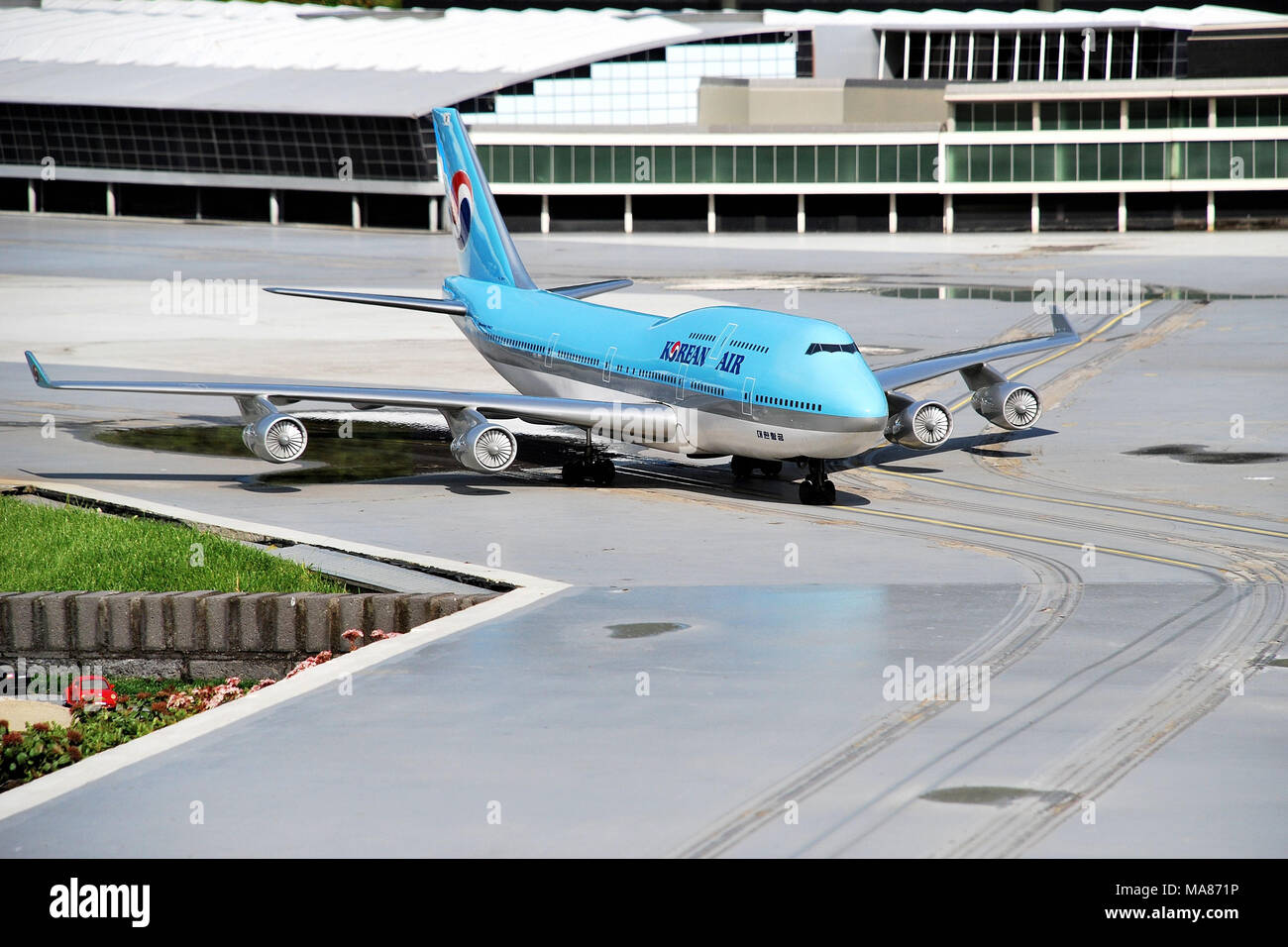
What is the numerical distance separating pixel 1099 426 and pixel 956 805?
3411 cm

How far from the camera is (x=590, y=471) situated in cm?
4253

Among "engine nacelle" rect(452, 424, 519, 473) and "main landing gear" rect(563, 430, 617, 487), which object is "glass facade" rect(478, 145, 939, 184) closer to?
"main landing gear" rect(563, 430, 617, 487)

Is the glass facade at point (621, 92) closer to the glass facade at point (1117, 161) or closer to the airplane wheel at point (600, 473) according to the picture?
the glass facade at point (1117, 161)

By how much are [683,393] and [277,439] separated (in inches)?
401

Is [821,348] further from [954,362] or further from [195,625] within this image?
[195,625]

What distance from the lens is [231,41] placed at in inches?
6585

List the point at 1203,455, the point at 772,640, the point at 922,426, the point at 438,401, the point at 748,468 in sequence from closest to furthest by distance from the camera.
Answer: the point at 772,640, the point at 438,401, the point at 922,426, the point at 748,468, the point at 1203,455

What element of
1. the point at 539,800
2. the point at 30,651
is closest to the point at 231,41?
the point at 30,651

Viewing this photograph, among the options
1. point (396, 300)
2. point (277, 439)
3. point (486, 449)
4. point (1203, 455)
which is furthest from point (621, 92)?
point (486, 449)

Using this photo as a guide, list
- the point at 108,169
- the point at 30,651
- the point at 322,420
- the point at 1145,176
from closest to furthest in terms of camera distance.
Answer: the point at 30,651, the point at 322,420, the point at 1145,176, the point at 108,169

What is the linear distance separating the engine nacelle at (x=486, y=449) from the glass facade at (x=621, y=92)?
107m

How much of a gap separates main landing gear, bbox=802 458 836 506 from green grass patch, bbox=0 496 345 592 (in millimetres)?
13103

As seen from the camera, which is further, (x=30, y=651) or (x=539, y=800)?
(x=30, y=651)

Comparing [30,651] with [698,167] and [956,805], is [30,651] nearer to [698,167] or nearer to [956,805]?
[956,805]
